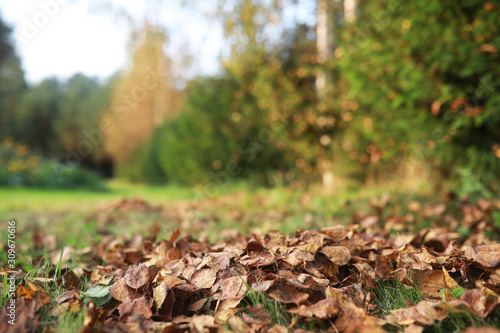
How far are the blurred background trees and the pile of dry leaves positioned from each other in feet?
6.55

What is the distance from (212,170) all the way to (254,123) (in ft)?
5.73

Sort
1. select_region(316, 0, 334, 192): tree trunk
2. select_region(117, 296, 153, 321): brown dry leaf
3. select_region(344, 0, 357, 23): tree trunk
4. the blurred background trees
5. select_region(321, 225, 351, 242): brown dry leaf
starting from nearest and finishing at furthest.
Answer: select_region(117, 296, 153, 321): brown dry leaf < select_region(321, 225, 351, 242): brown dry leaf < the blurred background trees < select_region(344, 0, 357, 23): tree trunk < select_region(316, 0, 334, 192): tree trunk

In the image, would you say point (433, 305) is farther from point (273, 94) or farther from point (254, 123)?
point (254, 123)

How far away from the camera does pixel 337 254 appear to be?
4.41 feet

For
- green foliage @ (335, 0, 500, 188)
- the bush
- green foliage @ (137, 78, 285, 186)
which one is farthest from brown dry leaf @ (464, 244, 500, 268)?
the bush

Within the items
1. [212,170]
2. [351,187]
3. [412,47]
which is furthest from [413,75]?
[212,170]

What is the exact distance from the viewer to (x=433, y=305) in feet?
3.14

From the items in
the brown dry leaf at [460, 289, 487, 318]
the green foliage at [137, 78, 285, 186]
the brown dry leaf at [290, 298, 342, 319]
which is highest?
the green foliage at [137, 78, 285, 186]

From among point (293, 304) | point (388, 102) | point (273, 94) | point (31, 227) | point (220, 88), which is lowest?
point (31, 227)

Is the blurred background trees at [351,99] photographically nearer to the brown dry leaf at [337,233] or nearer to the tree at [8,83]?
the brown dry leaf at [337,233]

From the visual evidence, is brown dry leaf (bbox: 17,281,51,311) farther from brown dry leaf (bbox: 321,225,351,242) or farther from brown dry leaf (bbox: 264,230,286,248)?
brown dry leaf (bbox: 321,225,351,242)

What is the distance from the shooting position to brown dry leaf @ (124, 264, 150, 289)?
45.9 inches

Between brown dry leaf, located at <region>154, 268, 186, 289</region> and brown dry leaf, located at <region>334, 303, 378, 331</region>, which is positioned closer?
brown dry leaf, located at <region>334, 303, 378, 331</region>

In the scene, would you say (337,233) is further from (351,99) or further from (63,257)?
(351,99)
